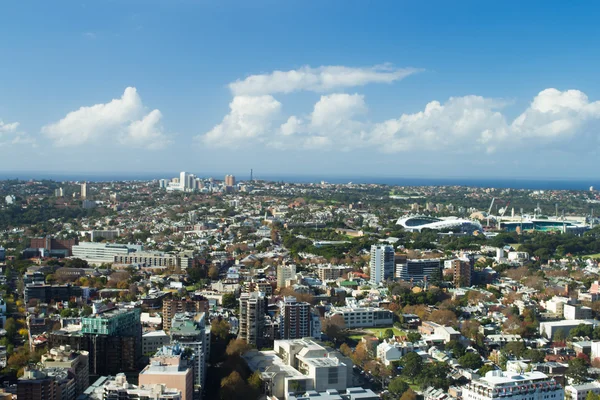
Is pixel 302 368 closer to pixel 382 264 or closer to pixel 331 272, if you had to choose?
pixel 331 272

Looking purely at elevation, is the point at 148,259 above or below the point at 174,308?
below

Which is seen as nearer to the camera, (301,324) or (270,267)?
(301,324)

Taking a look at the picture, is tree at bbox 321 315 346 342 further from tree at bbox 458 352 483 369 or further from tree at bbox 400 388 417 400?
tree at bbox 400 388 417 400

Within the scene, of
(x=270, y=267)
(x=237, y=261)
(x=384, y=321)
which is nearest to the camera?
(x=384, y=321)

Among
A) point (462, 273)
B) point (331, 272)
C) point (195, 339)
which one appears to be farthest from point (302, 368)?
point (462, 273)

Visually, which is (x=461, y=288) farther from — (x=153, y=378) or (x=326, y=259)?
(x=153, y=378)

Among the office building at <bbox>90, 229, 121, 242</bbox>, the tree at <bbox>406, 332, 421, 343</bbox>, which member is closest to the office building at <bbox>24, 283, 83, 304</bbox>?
the tree at <bbox>406, 332, 421, 343</bbox>

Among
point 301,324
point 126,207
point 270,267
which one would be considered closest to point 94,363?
point 301,324
